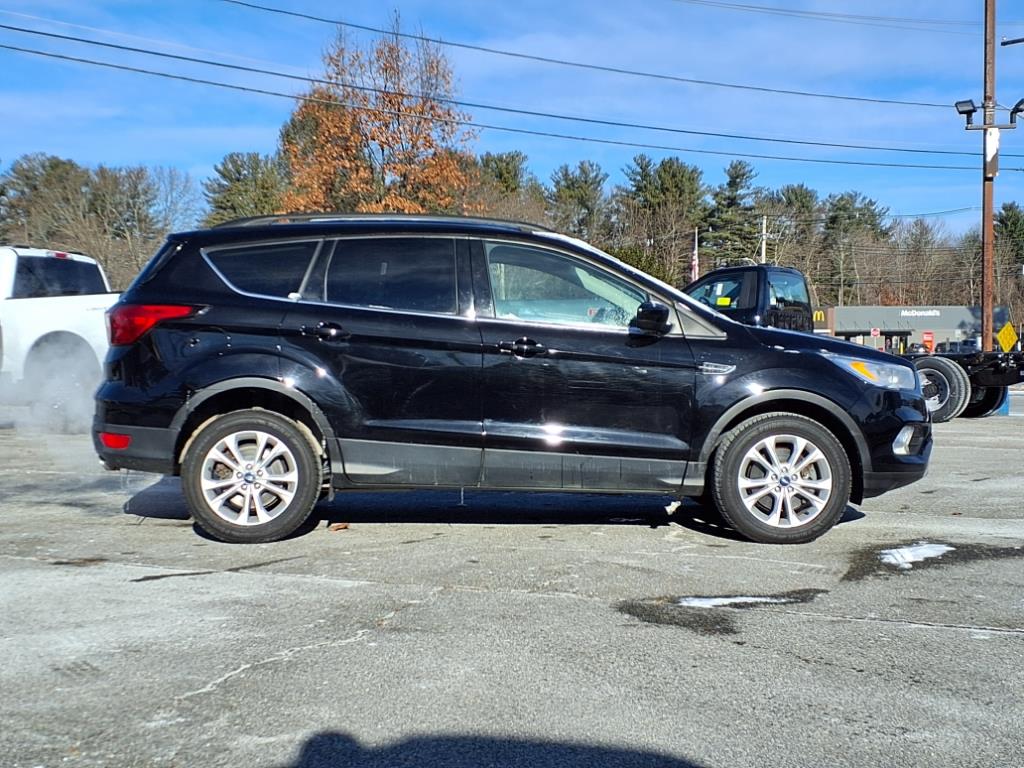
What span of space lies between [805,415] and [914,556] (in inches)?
39.8

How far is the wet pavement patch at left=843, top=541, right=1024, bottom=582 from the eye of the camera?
4922 mm

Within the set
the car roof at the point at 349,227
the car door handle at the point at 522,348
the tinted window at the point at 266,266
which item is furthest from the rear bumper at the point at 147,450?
the car door handle at the point at 522,348

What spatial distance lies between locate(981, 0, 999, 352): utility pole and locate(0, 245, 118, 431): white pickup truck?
58.1ft

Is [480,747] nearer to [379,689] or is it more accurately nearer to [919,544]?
[379,689]

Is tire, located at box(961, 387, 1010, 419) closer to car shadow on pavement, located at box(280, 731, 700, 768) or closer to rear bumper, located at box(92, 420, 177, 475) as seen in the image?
rear bumper, located at box(92, 420, 177, 475)

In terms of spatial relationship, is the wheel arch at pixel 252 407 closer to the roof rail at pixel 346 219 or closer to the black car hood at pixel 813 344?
the roof rail at pixel 346 219

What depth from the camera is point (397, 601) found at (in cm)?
432

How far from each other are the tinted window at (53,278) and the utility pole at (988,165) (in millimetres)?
17697

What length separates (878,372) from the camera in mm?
5605

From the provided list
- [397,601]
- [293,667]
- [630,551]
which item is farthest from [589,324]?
[293,667]

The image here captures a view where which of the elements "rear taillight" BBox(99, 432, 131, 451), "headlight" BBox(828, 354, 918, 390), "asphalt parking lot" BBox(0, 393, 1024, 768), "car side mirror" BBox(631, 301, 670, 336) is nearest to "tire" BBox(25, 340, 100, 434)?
"asphalt parking lot" BBox(0, 393, 1024, 768)

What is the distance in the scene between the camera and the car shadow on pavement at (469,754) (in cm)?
276

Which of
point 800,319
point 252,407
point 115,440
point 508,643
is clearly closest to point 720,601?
point 508,643

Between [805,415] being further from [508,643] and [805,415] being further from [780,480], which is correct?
[508,643]
